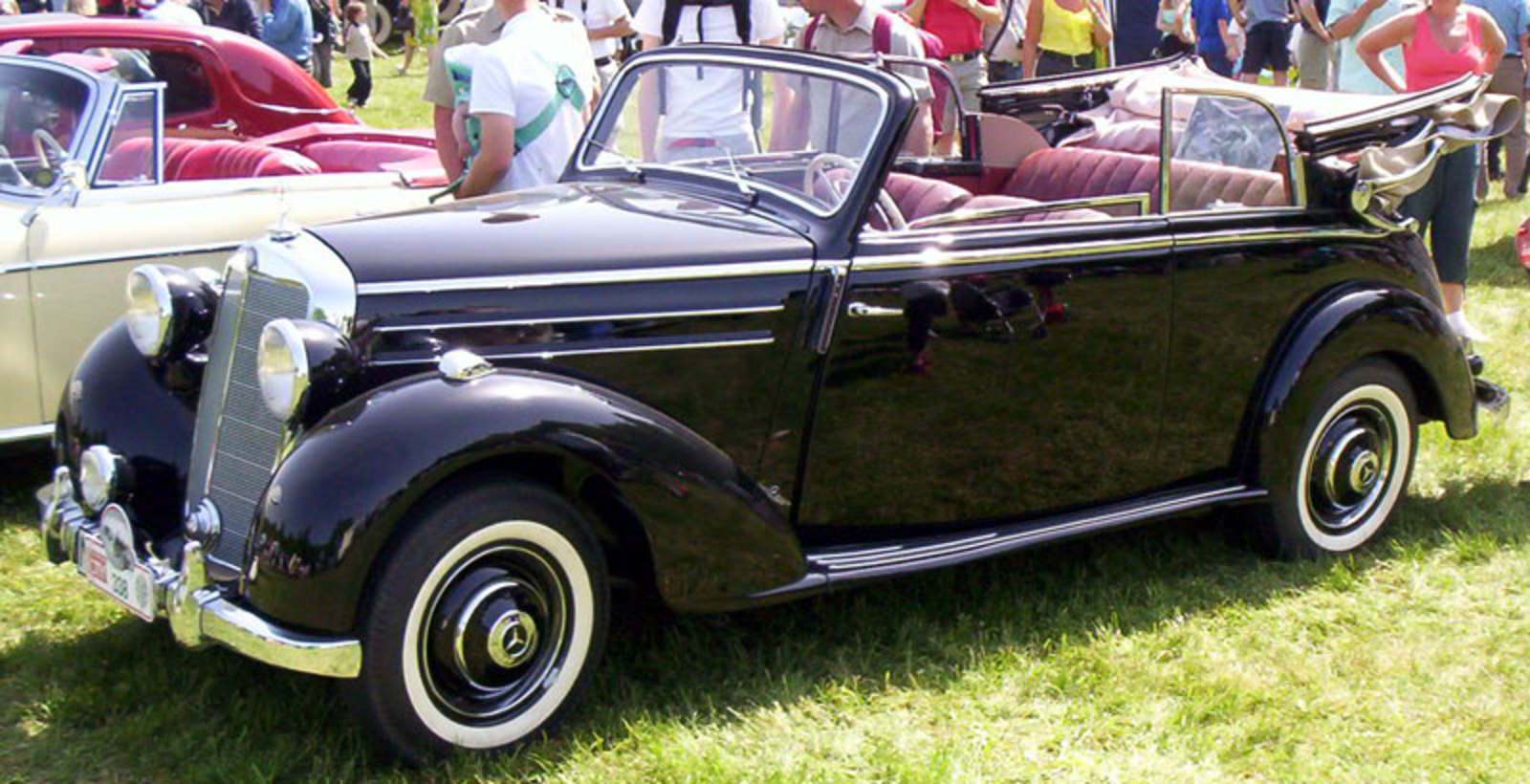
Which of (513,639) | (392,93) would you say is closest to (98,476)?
(513,639)

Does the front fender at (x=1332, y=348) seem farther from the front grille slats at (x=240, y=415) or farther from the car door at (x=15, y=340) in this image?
the car door at (x=15, y=340)

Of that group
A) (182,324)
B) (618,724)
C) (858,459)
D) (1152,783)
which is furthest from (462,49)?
(1152,783)

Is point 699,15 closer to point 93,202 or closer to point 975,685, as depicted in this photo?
point 93,202

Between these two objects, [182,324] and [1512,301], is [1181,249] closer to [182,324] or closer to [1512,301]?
[182,324]

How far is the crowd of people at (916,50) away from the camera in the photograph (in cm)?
514

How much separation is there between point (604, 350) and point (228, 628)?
1045 millimetres

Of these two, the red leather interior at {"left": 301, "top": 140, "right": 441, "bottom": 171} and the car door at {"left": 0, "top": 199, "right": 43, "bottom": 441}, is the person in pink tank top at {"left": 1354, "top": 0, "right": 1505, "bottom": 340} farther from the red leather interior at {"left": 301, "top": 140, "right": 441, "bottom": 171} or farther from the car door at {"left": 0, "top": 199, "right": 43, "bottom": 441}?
the car door at {"left": 0, "top": 199, "right": 43, "bottom": 441}

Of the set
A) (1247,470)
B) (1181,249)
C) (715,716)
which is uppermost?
(1181,249)

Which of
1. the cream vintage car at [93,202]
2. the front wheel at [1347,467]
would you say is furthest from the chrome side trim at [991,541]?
the cream vintage car at [93,202]

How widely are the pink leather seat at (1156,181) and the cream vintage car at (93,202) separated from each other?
8.35 feet

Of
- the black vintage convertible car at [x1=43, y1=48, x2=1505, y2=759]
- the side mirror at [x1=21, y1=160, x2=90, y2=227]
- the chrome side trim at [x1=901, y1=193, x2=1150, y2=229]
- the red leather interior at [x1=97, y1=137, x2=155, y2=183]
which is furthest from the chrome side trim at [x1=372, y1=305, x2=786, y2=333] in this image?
the red leather interior at [x1=97, y1=137, x2=155, y2=183]

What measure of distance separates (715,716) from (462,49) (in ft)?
8.97

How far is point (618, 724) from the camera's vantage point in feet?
12.0

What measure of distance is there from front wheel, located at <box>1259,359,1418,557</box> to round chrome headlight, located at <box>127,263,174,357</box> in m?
3.11
